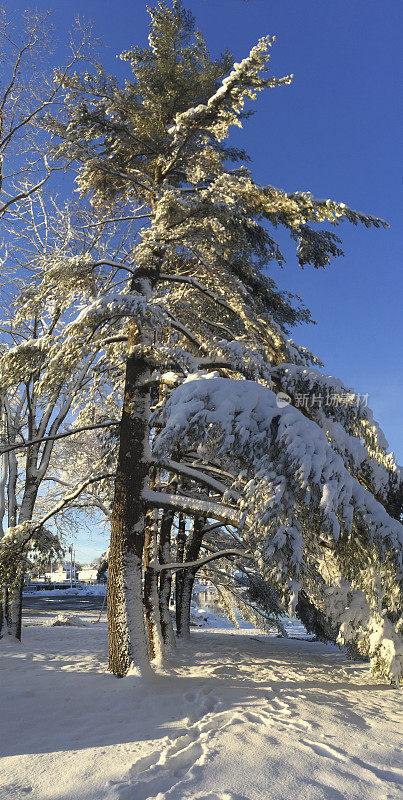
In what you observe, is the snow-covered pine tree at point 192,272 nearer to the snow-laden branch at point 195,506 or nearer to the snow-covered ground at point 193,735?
the snow-laden branch at point 195,506

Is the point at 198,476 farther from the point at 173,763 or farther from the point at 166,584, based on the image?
the point at 166,584

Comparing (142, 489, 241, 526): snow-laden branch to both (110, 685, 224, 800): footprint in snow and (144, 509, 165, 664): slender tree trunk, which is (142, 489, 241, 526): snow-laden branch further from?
(144, 509, 165, 664): slender tree trunk

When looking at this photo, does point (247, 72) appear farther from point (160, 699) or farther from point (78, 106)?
point (160, 699)

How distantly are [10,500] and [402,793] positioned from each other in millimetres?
12060

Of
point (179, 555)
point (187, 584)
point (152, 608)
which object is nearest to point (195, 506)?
point (152, 608)

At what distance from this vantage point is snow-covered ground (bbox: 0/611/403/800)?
10.6ft

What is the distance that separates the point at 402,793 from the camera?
126 inches

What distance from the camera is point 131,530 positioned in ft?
22.2

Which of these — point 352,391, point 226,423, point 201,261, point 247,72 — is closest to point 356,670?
point 352,391

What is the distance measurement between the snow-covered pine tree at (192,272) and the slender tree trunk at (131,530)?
2cm

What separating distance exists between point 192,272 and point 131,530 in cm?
591

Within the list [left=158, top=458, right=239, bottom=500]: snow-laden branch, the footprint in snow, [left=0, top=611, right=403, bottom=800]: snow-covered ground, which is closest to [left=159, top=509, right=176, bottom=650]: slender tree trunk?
[left=0, top=611, right=403, bottom=800]: snow-covered ground

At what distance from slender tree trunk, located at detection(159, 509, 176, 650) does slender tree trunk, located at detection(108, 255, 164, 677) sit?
3.07 m

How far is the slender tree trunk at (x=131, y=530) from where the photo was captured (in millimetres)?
6336
